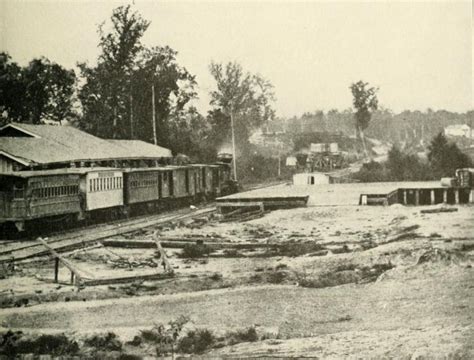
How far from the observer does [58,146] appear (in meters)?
13.0

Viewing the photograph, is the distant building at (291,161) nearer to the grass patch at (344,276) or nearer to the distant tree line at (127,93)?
the distant tree line at (127,93)

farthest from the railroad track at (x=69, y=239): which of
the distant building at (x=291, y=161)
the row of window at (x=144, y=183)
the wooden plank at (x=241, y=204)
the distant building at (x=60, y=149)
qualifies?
the distant building at (x=291, y=161)

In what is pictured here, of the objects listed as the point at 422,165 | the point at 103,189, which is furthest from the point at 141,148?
the point at 422,165

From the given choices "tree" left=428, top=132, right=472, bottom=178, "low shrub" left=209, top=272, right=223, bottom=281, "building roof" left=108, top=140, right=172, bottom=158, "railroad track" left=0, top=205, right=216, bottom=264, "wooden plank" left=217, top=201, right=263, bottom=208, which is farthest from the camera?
"building roof" left=108, top=140, right=172, bottom=158

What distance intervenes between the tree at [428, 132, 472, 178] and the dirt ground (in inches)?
189

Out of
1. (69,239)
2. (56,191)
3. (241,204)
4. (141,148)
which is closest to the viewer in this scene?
(69,239)

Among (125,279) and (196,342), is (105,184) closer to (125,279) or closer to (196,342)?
(125,279)

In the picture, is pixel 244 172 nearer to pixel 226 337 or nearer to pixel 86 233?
pixel 86 233

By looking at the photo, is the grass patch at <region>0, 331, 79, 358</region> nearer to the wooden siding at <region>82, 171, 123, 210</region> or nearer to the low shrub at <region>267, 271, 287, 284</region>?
the low shrub at <region>267, 271, 287, 284</region>

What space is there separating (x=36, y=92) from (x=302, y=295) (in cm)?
807

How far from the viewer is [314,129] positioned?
110ft

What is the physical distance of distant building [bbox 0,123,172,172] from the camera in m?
11.9

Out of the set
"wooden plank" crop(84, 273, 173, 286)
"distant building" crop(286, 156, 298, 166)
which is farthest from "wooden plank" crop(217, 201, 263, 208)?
"distant building" crop(286, 156, 298, 166)

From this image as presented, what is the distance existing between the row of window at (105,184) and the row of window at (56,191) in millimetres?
586
